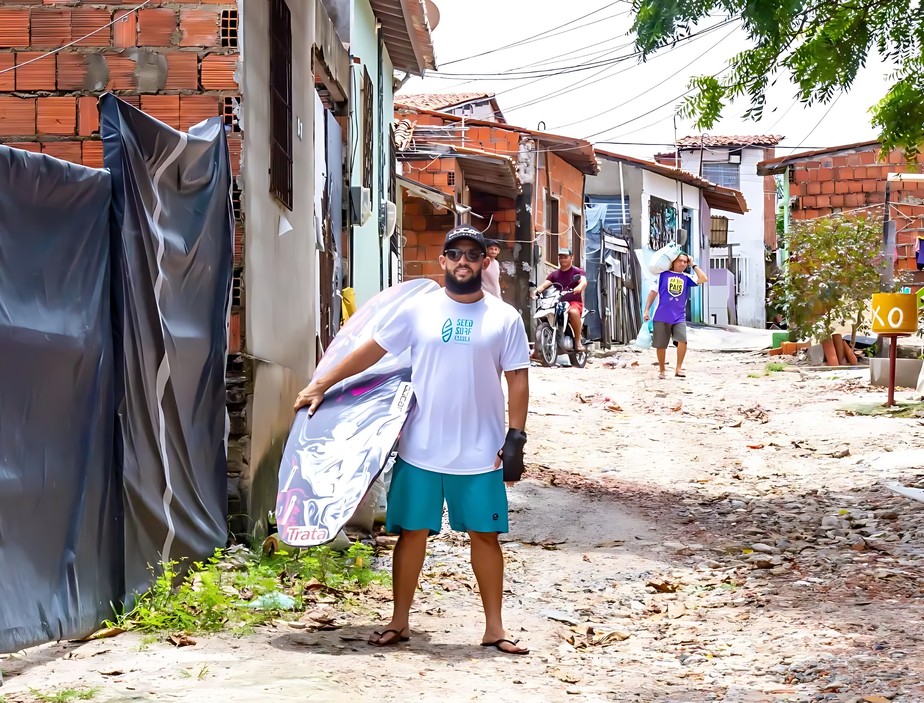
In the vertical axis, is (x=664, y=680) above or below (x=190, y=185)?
below

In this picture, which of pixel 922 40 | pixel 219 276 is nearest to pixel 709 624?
pixel 219 276

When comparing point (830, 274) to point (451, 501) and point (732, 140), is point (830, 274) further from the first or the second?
point (732, 140)

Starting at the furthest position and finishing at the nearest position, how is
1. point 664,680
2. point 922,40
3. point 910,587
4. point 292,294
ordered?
point 922,40 → point 292,294 → point 910,587 → point 664,680

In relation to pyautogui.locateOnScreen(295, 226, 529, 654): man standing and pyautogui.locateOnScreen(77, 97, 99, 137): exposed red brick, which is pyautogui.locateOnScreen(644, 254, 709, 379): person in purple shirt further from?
pyautogui.locateOnScreen(295, 226, 529, 654): man standing

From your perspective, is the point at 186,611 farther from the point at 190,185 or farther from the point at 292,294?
the point at 292,294

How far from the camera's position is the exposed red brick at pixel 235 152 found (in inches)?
263

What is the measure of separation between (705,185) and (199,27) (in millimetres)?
32085

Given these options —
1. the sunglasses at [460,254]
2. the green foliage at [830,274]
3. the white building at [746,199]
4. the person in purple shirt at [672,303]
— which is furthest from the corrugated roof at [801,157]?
the sunglasses at [460,254]

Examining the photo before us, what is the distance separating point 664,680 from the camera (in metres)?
4.84

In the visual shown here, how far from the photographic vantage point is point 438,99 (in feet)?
92.6

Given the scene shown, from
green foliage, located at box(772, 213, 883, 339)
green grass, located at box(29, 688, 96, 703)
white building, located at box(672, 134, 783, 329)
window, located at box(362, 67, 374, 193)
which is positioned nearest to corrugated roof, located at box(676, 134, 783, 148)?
white building, located at box(672, 134, 783, 329)

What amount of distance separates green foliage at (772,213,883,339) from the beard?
15192 mm

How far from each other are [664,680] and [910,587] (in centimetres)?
208

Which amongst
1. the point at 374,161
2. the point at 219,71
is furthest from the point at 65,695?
the point at 374,161
